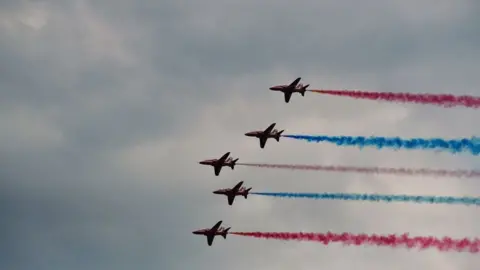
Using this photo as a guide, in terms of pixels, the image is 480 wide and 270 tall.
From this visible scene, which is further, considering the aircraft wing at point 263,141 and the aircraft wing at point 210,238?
the aircraft wing at point 210,238

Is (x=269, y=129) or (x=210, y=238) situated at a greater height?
(x=269, y=129)

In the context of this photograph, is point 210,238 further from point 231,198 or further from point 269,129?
point 269,129

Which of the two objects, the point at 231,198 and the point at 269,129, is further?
the point at 231,198

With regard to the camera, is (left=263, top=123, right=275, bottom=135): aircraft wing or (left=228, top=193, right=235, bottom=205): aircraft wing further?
(left=228, top=193, right=235, bottom=205): aircraft wing

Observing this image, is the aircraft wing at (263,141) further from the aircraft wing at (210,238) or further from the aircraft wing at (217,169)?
the aircraft wing at (210,238)

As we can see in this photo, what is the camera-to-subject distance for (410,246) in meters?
112

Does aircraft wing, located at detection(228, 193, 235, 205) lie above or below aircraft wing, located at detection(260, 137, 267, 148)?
below

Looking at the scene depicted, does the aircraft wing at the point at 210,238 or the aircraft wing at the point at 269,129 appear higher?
the aircraft wing at the point at 269,129

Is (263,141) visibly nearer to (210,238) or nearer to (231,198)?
(231,198)

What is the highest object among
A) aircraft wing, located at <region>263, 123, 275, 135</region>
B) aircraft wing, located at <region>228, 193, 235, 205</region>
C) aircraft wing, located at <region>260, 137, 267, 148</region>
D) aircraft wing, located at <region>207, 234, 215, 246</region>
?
aircraft wing, located at <region>263, 123, 275, 135</region>

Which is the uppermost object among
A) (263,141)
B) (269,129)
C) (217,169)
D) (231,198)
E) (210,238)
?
(269,129)

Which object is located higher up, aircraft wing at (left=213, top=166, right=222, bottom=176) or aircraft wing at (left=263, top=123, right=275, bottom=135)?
aircraft wing at (left=263, top=123, right=275, bottom=135)

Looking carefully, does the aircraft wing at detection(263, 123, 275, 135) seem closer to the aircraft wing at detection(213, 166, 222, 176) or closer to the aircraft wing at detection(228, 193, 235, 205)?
the aircraft wing at detection(213, 166, 222, 176)

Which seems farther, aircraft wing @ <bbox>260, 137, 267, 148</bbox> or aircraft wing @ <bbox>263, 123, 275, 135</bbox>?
aircraft wing @ <bbox>263, 123, 275, 135</bbox>
